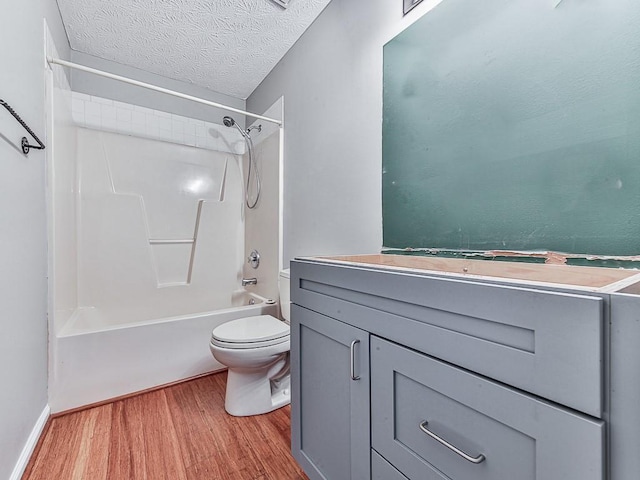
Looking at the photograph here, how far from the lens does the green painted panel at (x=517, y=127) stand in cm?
73

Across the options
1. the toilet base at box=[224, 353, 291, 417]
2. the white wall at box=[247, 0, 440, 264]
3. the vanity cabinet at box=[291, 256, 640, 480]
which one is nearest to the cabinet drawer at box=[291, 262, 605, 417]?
the vanity cabinet at box=[291, 256, 640, 480]

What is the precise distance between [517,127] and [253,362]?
1.44m

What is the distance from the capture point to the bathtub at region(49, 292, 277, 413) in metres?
1.56

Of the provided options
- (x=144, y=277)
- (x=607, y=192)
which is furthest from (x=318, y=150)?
(x=144, y=277)

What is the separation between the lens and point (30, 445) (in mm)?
1230

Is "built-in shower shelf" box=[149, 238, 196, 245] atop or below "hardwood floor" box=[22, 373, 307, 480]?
atop

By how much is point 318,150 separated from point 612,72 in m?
1.29

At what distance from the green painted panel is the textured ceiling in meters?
1.00

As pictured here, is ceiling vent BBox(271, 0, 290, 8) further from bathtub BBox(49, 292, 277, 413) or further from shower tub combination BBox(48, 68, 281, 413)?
bathtub BBox(49, 292, 277, 413)

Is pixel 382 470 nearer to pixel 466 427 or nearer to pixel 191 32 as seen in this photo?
pixel 466 427

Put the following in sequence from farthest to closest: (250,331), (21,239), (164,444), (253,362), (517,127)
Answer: (250,331), (253,362), (164,444), (21,239), (517,127)

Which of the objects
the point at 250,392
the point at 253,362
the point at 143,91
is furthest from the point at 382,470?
the point at 143,91

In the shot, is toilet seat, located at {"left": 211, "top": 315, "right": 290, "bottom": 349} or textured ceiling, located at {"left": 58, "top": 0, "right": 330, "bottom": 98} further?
textured ceiling, located at {"left": 58, "top": 0, "right": 330, "bottom": 98}

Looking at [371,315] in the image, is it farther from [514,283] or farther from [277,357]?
[277,357]
